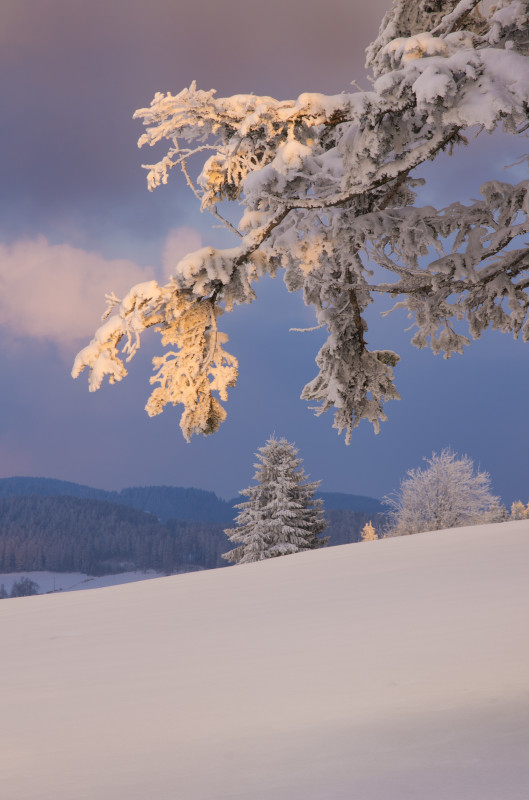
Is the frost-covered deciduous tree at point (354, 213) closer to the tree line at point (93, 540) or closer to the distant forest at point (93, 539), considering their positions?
the tree line at point (93, 540)

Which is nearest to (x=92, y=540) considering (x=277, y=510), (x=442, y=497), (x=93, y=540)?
(x=93, y=540)

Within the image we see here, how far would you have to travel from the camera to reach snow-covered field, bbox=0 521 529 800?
1860mm

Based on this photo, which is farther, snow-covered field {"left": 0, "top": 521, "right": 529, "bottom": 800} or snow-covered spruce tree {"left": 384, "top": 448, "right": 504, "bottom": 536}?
snow-covered spruce tree {"left": 384, "top": 448, "right": 504, "bottom": 536}

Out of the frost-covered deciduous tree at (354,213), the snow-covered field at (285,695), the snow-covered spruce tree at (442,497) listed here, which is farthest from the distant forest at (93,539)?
the snow-covered field at (285,695)

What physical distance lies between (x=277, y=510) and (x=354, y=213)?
21092 mm

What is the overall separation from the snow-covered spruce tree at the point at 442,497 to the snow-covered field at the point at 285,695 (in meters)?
31.2

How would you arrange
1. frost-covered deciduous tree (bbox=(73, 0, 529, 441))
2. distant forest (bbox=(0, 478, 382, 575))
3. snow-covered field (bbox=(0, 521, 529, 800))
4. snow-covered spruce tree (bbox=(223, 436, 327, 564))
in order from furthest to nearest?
distant forest (bbox=(0, 478, 382, 575)) < snow-covered spruce tree (bbox=(223, 436, 327, 564)) < frost-covered deciduous tree (bbox=(73, 0, 529, 441)) < snow-covered field (bbox=(0, 521, 529, 800))

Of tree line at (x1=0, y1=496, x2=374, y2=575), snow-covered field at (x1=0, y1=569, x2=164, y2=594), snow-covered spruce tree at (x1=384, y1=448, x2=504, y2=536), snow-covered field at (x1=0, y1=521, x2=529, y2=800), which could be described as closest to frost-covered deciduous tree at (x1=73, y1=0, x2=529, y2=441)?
snow-covered field at (x1=0, y1=521, x2=529, y2=800)

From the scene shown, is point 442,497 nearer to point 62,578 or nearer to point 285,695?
point 285,695

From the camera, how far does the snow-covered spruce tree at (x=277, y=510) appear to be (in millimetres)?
27016

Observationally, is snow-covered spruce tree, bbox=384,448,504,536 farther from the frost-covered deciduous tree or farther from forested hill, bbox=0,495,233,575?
forested hill, bbox=0,495,233,575

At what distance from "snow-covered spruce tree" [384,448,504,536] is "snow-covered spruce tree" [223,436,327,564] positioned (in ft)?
28.2

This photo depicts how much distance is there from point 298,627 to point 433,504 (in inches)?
1311

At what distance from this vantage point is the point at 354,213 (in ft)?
24.6
